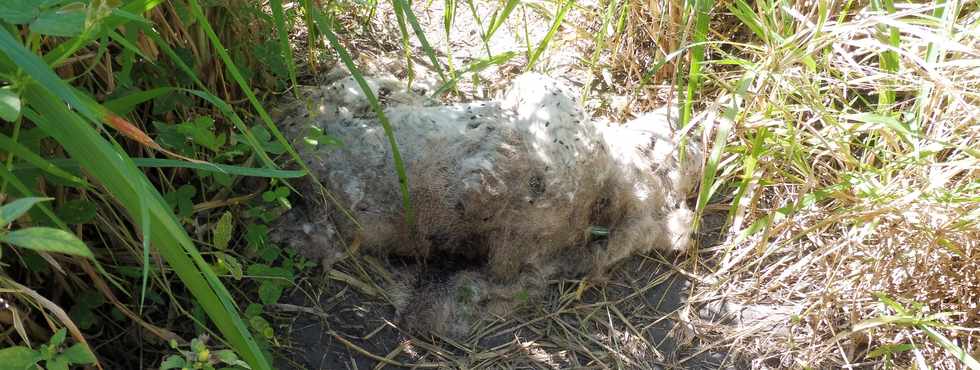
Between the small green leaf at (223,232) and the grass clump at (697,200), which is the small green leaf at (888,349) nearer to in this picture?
the grass clump at (697,200)

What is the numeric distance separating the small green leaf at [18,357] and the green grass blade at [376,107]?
0.73 m

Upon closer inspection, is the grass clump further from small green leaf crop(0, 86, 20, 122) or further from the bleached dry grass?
small green leaf crop(0, 86, 20, 122)

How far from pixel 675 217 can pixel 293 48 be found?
4.10 ft

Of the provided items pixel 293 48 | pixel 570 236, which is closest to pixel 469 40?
pixel 293 48

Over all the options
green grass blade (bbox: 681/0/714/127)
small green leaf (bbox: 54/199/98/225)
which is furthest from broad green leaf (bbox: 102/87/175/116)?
green grass blade (bbox: 681/0/714/127)

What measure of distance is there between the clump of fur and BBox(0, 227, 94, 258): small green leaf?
0.91m

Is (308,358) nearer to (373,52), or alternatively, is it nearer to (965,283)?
(373,52)

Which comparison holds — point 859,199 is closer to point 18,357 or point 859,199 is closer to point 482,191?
point 482,191

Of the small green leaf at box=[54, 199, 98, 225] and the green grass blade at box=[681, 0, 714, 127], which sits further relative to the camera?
the green grass blade at box=[681, 0, 714, 127]

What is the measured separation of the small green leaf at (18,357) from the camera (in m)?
1.18

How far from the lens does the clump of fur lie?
199 centimetres

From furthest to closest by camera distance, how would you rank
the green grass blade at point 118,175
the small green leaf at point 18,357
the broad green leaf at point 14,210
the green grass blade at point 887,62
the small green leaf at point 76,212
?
the green grass blade at point 887,62 < the small green leaf at point 76,212 < the small green leaf at point 18,357 < the green grass blade at point 118,175 < the broad green leaf at point 14,210

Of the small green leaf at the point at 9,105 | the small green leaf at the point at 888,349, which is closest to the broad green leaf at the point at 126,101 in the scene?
the small green leaf at the point at 9,105

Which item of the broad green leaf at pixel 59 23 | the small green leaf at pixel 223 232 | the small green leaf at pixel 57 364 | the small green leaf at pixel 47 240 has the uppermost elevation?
the broad green leaf at pixel 59 23
